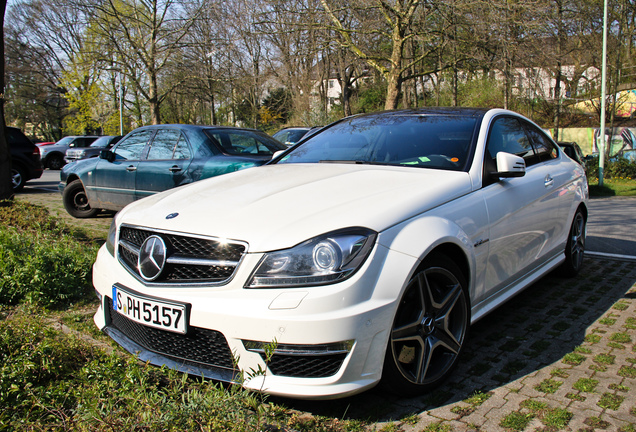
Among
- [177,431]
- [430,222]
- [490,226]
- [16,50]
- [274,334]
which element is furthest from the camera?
[16,50]

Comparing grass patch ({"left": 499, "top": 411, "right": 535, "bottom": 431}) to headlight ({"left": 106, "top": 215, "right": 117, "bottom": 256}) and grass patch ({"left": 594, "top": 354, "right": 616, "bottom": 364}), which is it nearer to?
grass patch ({"left": 594, "top": 354, "right": 616, "bottom": 364})

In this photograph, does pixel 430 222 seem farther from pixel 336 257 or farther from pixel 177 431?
pixel 177 431

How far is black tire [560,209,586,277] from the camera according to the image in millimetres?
4980

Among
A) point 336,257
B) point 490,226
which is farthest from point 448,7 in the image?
point 336,257

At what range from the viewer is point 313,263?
2400mm

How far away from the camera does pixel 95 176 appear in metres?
8.58

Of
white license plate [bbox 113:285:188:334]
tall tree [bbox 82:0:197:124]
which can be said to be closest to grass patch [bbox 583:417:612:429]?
white license plate [bbox 113:285:188:334]

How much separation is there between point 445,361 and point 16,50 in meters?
50.6

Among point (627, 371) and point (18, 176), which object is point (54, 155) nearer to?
point (18, 176)

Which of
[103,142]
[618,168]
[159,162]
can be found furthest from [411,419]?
[103,142]

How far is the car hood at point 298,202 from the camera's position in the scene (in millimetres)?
2539

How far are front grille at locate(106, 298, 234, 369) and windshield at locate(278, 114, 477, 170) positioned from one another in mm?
1781

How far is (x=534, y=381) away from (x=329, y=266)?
1.49 metres

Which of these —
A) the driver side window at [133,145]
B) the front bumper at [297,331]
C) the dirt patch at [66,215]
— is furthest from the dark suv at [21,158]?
the front bumper at [297,331]
